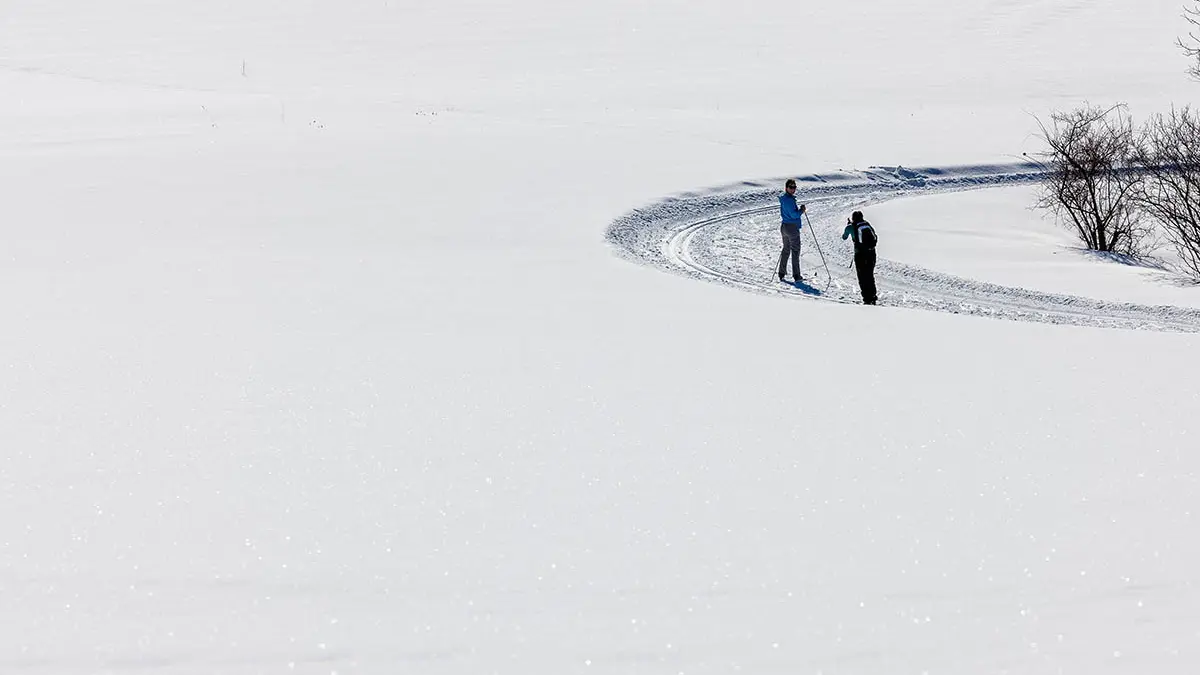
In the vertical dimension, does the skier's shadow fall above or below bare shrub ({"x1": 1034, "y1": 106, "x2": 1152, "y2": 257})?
below

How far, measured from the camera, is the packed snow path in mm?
14180

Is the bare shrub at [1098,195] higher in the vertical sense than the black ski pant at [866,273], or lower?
higher

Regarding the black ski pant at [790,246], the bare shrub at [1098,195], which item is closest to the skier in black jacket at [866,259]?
the black ski pant at [790,246]

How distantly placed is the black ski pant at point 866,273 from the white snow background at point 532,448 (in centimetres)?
222

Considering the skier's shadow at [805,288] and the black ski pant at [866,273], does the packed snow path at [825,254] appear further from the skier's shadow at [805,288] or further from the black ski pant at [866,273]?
the black ski pant at [866,273]

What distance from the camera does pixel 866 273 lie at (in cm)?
1438

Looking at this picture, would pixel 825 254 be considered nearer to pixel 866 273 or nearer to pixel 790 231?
pixel 790 231

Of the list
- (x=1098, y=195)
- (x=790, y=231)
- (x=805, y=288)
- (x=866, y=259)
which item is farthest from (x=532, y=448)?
(x=1098, y=195)

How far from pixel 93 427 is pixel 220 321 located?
9.89 feet

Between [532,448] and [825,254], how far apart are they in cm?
1160

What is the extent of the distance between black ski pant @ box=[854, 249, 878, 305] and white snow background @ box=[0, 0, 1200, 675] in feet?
7.27

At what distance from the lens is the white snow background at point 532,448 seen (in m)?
4.99

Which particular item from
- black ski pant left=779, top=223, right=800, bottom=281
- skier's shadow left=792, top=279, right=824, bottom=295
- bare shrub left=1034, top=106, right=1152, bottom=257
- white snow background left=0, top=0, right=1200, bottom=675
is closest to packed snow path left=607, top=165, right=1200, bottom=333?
skier's shadow left=792, top=279, right=824, bottom=295

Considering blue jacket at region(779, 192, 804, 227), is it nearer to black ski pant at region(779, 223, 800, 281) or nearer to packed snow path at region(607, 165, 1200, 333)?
black ski pant at region(779, 223, 800, 281)
